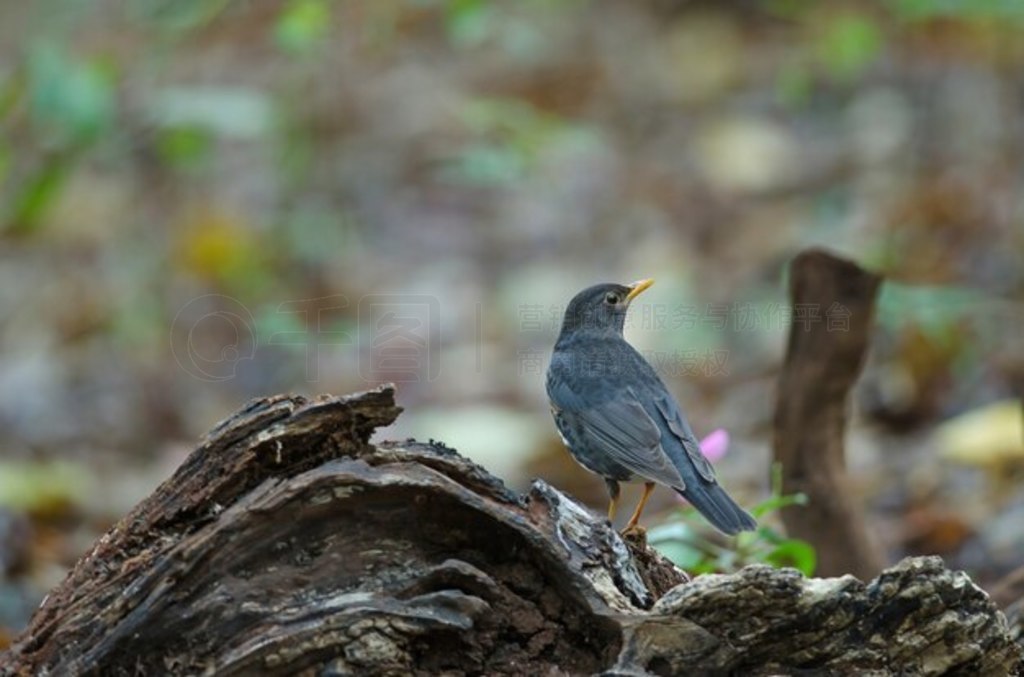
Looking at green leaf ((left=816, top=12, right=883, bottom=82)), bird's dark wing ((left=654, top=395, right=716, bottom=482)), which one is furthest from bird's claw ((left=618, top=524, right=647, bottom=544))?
green leaf ((left=816, top=12, right=883, bottom=82))

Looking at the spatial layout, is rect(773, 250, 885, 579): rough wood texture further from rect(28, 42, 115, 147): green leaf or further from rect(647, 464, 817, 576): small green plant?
rect(28, 42, 115, 147): green leaf

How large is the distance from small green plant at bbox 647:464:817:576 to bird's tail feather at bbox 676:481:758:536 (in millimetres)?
74

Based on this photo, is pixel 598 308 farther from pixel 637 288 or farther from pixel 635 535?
pixel 635 535

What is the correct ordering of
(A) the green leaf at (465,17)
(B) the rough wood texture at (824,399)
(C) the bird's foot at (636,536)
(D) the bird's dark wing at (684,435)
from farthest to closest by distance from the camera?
(A) the green leaf at (465,17) < (B) the rough wood texture at (824,399) < (D) the bird's dark wing at (684,435) < (C) the bird's foot at (636,536)

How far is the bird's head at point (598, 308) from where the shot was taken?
5590 mm

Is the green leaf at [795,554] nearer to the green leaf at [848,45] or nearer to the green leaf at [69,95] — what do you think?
the green leaf at [69,95]

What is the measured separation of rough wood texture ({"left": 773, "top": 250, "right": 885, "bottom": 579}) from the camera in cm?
489

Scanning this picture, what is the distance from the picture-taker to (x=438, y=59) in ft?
46.5

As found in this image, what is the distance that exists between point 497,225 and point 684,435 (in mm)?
7379

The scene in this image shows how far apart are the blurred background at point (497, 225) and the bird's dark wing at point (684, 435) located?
4.20ft

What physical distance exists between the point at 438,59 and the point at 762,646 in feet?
38.0

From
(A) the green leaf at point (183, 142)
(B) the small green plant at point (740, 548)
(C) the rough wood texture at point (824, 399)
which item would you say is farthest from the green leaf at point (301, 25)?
(B) the small green plant at point (740, 548)

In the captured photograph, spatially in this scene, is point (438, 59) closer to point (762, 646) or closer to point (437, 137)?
point (437, 137)

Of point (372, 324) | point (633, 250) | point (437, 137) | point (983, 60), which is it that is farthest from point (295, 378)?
point (983, 60)
